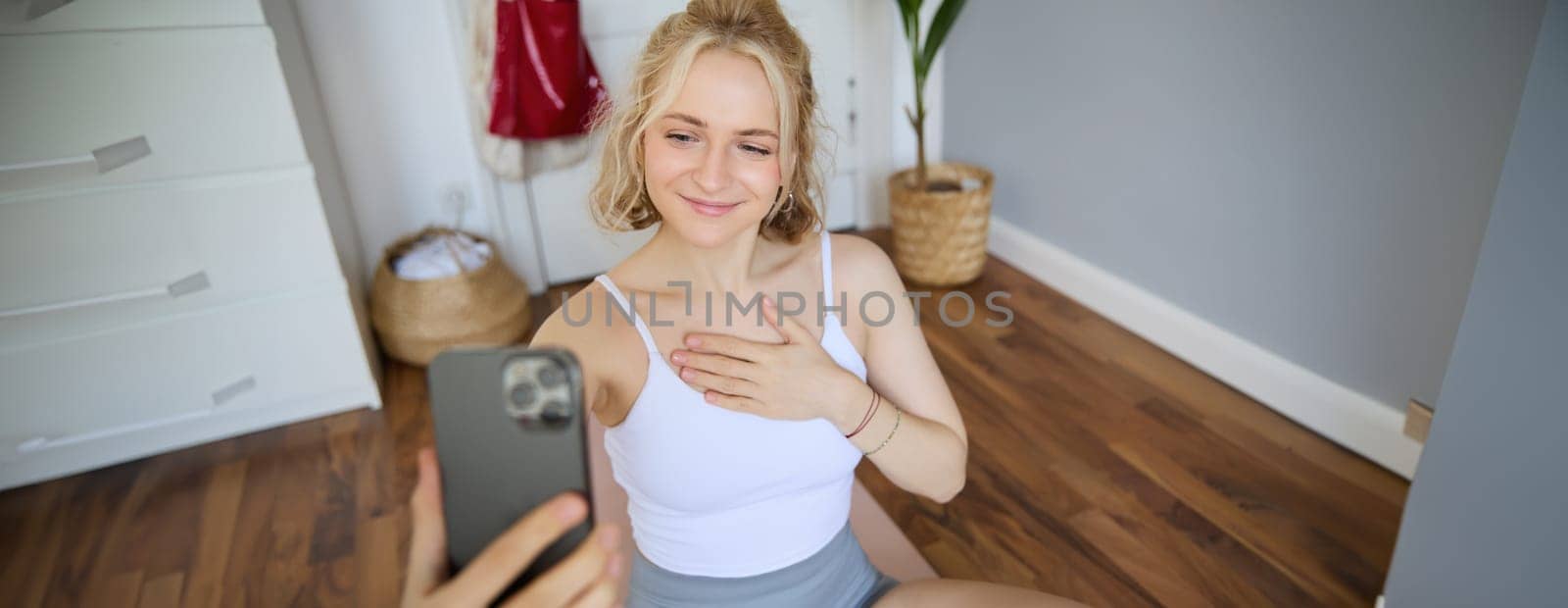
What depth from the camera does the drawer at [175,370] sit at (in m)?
1.78

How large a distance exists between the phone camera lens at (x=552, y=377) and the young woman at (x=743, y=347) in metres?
0.30

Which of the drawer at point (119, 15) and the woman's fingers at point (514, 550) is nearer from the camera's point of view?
the woman's fingers at point (514, 550)

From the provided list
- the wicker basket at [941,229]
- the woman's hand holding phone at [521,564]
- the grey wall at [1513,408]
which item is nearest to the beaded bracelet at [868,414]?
the woman's hand holding phone at [521,564]

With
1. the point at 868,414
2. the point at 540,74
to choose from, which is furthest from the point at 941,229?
the point at 868,414

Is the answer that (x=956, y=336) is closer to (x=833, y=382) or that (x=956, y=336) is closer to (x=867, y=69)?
(x=867, y=69)

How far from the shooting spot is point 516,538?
495 millimetres

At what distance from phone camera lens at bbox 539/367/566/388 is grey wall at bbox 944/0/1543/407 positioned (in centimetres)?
158

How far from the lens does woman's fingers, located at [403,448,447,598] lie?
0.52 metres

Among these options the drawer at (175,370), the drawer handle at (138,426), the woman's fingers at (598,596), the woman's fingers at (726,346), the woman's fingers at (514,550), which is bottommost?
the drawer handle at (138,426)

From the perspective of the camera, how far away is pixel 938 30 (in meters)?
2.42

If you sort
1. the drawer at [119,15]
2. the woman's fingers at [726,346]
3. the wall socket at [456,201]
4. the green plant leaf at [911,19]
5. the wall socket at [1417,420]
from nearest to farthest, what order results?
the woman's fingers at [726,346]
the drawer at [119,15]
the wall socket at [1417,420]
the green plant leaf at [911,19]
the wall socket at [456,201]

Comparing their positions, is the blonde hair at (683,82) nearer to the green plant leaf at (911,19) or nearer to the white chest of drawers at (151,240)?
the white chest of drawers at (151,240)

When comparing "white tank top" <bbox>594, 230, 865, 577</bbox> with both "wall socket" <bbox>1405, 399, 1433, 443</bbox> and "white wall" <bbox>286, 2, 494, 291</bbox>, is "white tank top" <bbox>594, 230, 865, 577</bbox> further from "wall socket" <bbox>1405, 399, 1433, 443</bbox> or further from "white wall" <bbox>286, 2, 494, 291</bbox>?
"white wall" <bbox>286, 2, 494, 291</bbox>

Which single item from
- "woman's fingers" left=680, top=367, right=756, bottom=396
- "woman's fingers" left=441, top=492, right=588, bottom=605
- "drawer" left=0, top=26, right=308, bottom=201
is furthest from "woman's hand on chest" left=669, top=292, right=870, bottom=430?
"drawer" left=0, top=26, right=308, bottom=201
